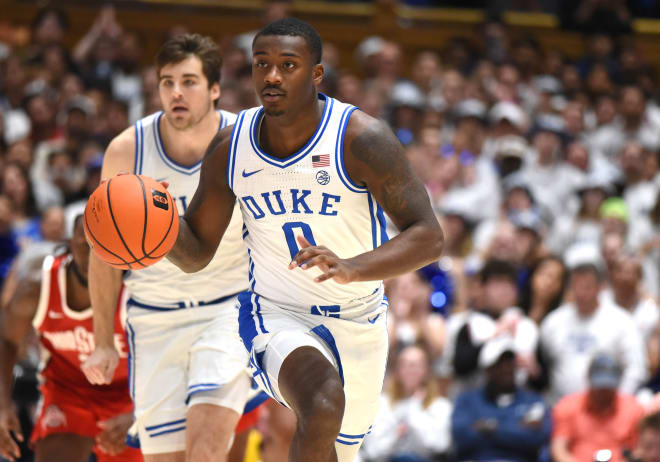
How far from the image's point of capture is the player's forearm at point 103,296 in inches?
189

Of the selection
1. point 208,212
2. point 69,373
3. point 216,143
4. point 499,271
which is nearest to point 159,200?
point 208,212

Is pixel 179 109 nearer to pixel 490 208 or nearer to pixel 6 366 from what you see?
pixel 6 366

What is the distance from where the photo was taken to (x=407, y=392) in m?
7.75

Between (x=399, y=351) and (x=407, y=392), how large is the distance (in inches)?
17.1

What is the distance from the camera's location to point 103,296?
4828 mm

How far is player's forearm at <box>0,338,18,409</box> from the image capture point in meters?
5.44

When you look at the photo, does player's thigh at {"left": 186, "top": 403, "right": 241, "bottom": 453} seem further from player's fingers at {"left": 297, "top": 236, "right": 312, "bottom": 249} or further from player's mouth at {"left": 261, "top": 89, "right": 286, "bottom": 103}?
player's mouth at {"left": 261, "top": 89, "right": 286, "bottom": 103}

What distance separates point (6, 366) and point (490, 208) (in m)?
5.87

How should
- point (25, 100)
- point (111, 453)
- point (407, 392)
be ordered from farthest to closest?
1. point (25, 100)
2. point (407, 392)
3. point (111, 453)

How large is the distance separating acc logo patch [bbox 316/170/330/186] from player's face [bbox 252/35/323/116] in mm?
282

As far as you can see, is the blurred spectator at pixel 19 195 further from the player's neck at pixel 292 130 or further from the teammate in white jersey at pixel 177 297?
the player's neck at pixel 292 130

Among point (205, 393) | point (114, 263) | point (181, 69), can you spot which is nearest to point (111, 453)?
point (205, 393)

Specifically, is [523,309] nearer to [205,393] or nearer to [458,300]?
[458,300]

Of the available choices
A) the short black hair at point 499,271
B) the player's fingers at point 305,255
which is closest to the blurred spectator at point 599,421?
the short black hair at point 499,271
